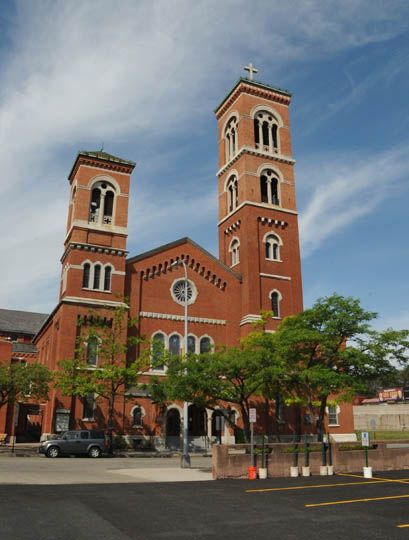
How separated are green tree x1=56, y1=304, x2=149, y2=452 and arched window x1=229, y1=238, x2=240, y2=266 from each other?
40.8ft

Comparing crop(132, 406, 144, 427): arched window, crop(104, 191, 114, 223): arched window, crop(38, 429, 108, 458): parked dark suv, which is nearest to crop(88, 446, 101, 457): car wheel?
crop(38, 429, 108, 458): parked dark suv

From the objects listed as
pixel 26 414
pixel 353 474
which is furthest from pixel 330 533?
pixel 26 414

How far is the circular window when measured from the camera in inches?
1596

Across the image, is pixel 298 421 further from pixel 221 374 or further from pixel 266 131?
pixel 266 131

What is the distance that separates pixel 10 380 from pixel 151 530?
85.2 ft

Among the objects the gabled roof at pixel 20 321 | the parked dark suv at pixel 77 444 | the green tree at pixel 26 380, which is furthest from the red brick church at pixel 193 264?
the gabled roof at pixel 20 321

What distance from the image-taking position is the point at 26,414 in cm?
4812

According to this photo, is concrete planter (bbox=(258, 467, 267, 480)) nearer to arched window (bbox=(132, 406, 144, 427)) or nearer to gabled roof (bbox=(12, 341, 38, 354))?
arched window (bbox=(132, 406, 144, 427))

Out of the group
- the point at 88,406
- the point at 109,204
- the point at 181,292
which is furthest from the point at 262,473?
the point at 109,204

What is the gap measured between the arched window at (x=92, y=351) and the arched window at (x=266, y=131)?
25108 millimetres

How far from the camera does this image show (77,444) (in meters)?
28.7

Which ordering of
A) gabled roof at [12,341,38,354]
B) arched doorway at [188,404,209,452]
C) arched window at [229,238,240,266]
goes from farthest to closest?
gabled roof at [12,341,38,354]
arched window at [229,238,240,266]
arched doorway at [188,404,209,452]

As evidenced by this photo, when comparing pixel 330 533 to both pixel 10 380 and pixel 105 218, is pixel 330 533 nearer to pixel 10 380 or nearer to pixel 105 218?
pixel 10 380

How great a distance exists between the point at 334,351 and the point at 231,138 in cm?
3060
